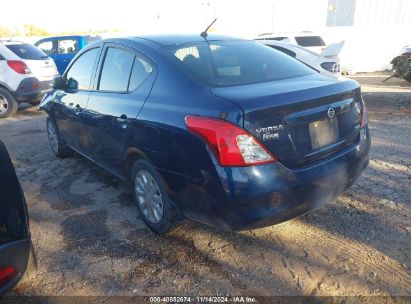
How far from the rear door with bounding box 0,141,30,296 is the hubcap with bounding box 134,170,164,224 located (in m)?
1.06

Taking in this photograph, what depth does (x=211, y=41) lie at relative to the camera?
3377 millimetres

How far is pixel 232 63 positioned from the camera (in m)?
3.08

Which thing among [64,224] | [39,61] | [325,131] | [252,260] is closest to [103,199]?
[64,224]

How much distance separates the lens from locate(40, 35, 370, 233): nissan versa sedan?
2.29 metres

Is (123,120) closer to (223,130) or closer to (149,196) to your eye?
(149,196)

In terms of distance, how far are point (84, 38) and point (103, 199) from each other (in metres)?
11.1

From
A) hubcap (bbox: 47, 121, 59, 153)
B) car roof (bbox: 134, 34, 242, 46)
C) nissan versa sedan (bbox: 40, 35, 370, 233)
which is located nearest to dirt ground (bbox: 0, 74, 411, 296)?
nissan versa sedan (bbox: 40, 35, 370, 233)

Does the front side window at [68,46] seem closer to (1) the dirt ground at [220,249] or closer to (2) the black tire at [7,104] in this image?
(2) the black tire at [7,104]

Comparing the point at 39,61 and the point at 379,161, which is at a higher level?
the point at 39,61

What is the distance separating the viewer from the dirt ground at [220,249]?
2518mm

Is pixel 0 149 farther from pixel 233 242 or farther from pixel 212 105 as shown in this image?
pixel 233 242

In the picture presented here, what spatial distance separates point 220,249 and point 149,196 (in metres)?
0.76

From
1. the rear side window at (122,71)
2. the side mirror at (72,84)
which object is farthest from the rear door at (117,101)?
the side mirror at (72,84)

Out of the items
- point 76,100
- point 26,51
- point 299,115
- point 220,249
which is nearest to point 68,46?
point 26,51
